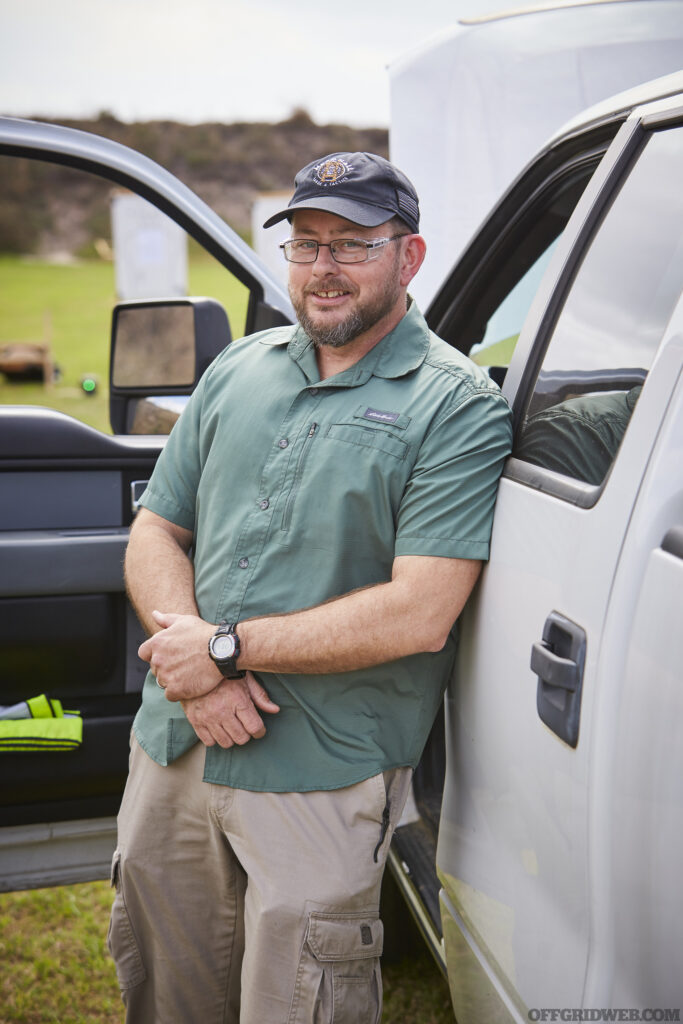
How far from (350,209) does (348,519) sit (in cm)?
64

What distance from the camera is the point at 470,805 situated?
1730 millimetres

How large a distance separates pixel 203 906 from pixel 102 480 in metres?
1.12

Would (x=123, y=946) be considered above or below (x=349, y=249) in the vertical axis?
below

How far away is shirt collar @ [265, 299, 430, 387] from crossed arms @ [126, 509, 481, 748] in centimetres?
41

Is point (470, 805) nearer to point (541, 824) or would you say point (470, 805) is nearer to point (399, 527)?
point (541, 824)

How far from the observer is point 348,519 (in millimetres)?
1815

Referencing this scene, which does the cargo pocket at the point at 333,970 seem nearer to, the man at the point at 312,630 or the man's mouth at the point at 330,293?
the man at the point at 312,630

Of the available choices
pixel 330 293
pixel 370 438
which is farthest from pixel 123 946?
pixel 330 293

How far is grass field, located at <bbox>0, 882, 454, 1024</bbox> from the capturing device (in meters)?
2.60

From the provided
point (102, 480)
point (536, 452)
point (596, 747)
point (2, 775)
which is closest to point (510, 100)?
point (102, 480)

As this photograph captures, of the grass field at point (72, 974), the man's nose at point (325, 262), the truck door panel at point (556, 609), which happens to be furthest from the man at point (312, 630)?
the grass field at point (72, 974)

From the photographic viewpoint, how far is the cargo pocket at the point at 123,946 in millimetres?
2100

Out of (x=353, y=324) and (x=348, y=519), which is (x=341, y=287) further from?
(x=348, y=519)

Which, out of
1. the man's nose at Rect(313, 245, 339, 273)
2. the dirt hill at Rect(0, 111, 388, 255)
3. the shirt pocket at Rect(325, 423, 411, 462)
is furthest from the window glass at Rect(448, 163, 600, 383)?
the dirt hill at Rect(0, 111, 388, 255)
